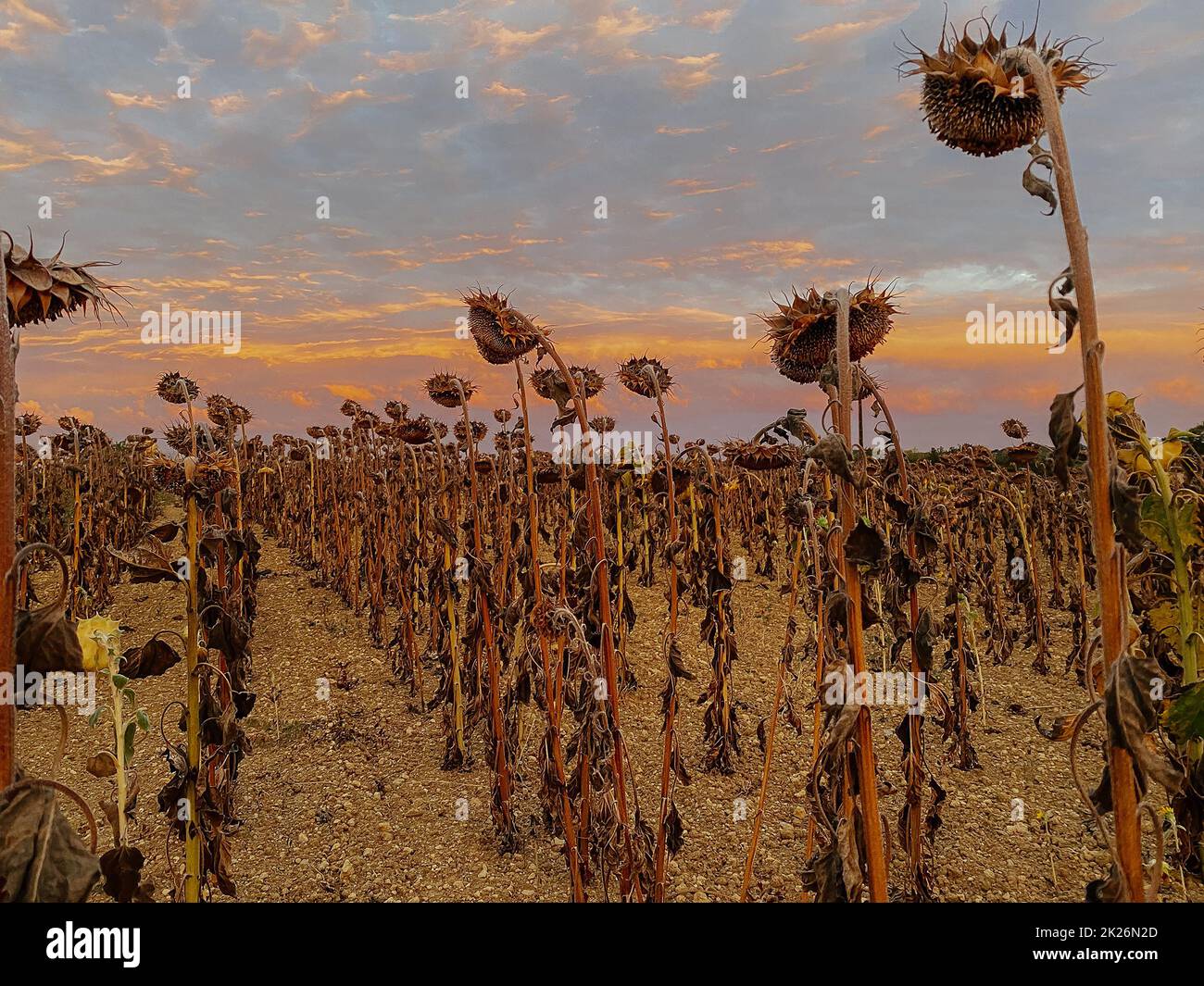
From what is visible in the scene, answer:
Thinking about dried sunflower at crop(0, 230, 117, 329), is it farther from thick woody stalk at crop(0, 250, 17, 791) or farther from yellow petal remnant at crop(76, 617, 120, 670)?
yellow petal remnant at crop(76, 617, 120, 670)

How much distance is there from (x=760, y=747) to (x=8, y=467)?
6.30 m

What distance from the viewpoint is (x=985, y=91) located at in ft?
7.57

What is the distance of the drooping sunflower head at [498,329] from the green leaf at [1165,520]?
281 cm

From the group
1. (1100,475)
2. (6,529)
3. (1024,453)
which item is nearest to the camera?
(6,529)

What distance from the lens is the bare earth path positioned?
478cm

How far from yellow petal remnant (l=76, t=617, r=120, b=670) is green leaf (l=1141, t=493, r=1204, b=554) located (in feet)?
13.2

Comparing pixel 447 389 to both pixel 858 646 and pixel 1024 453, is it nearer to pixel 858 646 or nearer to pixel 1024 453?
pixel 858 646

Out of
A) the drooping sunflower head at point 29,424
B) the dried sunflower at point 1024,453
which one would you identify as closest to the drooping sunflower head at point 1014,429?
the dried sunflower at point 1024,453

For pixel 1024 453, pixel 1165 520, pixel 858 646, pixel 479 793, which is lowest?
pixel 479 793

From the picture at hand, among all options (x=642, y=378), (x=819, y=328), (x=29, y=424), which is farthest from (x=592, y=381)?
(x=29, y=424)

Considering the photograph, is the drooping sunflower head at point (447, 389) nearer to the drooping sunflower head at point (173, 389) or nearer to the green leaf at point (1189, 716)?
the drooping sunflower head at point (173, 389)

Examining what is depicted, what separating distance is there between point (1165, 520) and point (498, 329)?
10.2 feet

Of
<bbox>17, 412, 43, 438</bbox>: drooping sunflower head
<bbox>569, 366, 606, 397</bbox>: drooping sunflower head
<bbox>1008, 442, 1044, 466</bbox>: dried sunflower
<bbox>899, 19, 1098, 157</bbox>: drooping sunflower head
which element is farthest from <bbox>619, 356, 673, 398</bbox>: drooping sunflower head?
<bbox>17, 412, 43, 438</bbox>: drooping sunflower head
